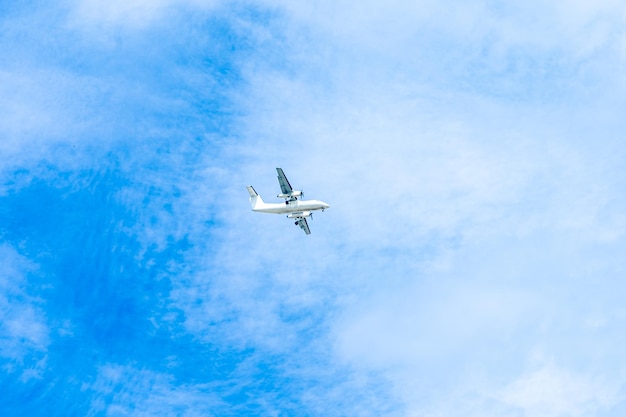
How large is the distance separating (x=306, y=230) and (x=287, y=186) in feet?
57.6

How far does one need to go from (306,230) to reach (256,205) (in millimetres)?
14952

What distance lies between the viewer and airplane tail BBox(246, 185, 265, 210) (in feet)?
582

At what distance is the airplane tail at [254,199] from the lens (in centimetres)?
17748

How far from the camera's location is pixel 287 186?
553 feet

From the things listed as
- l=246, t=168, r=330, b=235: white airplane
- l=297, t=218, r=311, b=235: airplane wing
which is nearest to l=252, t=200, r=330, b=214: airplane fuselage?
l=246, t=168, r=330, b=235: white airplane

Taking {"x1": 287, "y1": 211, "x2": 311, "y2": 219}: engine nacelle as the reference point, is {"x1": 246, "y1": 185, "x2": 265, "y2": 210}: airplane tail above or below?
above

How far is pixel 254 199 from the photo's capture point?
17925cm

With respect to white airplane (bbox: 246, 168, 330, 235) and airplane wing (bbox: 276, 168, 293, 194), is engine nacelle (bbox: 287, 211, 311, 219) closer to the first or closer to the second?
white airplane (bbox: 246, 168, 330, 235)

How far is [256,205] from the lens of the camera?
17738 cm

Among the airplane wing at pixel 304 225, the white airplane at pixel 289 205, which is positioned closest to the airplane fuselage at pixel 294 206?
the white airplane at pixel 289 205

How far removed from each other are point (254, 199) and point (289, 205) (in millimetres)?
12178

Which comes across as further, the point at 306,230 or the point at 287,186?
the point at 306,230

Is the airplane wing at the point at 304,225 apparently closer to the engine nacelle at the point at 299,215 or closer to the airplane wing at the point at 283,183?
the engine nacelle at the point at 299,215

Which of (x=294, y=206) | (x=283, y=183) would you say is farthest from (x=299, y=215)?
(x=283, y=183)
